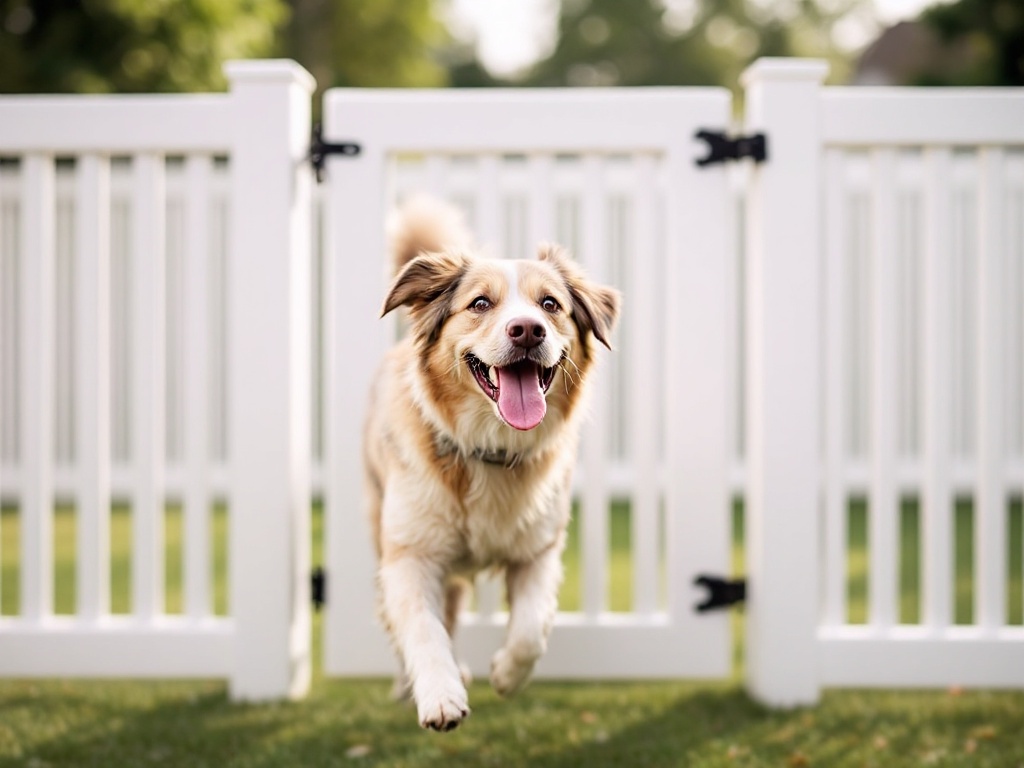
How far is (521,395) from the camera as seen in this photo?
2.41m

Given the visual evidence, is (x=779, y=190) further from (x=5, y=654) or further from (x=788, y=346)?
(x=5, y=654)

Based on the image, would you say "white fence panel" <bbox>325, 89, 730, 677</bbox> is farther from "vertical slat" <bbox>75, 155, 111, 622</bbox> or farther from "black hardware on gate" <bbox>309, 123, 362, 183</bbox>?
"vertical slat" <bbox>75, 155, 111, 622</bbox>

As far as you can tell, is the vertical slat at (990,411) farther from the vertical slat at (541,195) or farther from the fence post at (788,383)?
the vertical slat at (541,195)

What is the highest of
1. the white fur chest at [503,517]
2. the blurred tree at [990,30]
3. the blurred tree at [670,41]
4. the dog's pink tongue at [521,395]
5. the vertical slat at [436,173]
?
the blurred tree at [670,41]

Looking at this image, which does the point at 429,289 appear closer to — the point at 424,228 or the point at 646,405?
the point at 424,228

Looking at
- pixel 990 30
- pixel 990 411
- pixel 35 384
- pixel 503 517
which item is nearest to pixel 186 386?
pixel 35 384

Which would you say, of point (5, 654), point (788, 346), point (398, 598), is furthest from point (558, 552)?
point (5, 654)

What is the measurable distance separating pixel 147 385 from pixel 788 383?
2.09 metres

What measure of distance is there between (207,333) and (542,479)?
4.30 ft

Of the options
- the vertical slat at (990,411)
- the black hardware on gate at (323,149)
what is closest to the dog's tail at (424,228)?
the black hardware on gate at (323,149)

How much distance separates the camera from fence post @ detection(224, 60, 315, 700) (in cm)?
317

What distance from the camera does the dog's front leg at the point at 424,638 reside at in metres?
2.18

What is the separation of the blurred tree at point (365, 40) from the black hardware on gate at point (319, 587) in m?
15.8

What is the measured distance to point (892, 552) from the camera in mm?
3248
